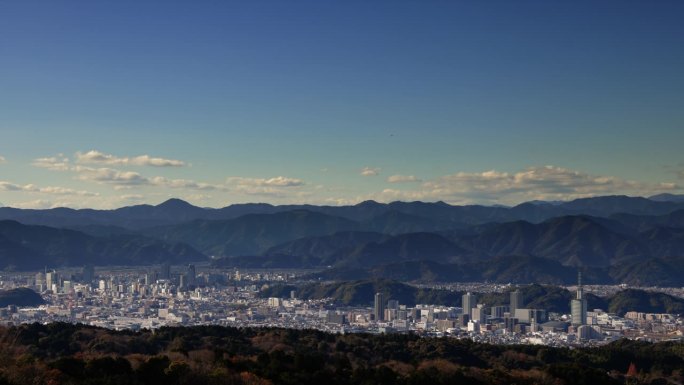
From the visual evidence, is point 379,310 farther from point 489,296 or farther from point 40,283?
point 40,283

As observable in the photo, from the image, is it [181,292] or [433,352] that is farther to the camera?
[181,292]

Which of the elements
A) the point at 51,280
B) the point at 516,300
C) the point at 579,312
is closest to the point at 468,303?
the point at 516,300

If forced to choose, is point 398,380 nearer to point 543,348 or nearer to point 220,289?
point 543,348

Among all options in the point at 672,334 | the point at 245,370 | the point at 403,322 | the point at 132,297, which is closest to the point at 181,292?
the point at 132,297

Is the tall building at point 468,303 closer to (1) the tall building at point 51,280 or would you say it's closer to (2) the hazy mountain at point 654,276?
(2) the hazy mountain at point 654,276

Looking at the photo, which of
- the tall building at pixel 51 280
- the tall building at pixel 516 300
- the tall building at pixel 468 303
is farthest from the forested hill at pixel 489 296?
the tall building at pixel 51 280

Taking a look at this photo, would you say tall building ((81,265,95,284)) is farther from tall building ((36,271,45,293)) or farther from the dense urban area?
the dense urban area
